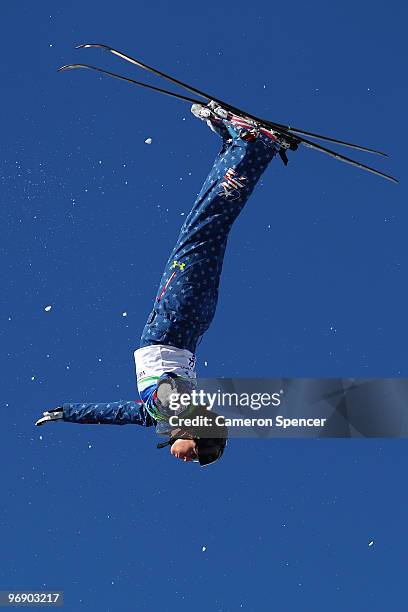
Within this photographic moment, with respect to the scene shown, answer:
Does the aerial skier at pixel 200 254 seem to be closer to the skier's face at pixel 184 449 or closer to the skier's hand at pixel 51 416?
the skier's face at pixel 184 449

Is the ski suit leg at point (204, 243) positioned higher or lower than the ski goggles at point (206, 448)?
higher

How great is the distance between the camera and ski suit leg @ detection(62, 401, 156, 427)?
19.2 feet

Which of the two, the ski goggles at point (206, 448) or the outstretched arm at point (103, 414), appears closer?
the ski goggles at point (206, 448)

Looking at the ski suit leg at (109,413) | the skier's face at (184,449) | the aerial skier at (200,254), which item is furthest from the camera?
the ski suit leg at (109,413)

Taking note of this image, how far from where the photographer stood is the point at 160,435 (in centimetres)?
521

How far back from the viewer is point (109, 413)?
5957 mm

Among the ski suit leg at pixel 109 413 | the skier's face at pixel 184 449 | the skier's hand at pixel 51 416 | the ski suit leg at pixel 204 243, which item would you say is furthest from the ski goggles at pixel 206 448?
the skier's hand at pixel 51 416

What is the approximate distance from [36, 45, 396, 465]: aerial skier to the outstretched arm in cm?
64

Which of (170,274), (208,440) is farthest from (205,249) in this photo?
(208,440)

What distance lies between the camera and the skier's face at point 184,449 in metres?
4.89

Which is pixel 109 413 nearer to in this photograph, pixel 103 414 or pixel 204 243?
pixel 103 414

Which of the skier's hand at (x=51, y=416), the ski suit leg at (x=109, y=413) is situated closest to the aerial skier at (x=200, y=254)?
the ski suit leg at (x=109, y=413)

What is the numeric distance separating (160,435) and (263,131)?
1675mm

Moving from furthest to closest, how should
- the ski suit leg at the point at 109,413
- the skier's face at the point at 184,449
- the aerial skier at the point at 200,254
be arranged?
the ski suit leg at the point at 109,413 → the aerial skier at the point at 200,254 → the skier's face at the point at 184,449
